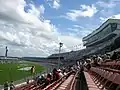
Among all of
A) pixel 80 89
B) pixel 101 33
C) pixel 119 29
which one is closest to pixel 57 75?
pixel 80 89

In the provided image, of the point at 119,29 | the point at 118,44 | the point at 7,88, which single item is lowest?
the point at 7,88

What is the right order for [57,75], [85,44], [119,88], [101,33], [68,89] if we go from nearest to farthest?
1. [119,88]
2. [68,89]
3. [57,75]
4. [101,33]
5. [85,44]

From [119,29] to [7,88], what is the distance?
5666 cm

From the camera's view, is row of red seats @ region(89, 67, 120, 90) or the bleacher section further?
the bleacher section

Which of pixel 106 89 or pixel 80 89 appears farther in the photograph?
pixel 80 89

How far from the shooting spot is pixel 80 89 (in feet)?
47.5

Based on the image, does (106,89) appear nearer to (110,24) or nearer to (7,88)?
(7,88)

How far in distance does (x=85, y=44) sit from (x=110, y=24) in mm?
46633

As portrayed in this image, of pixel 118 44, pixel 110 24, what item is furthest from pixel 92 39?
pixel 118 44

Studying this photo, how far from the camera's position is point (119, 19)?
273ft

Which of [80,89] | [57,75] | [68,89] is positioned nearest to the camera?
[68,89]

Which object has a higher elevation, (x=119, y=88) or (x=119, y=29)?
(x=119, y=29)

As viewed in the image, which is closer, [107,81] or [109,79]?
[109,79]

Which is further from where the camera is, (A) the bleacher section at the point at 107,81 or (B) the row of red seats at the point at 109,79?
(A) the bleacher section at the point at 107,81
